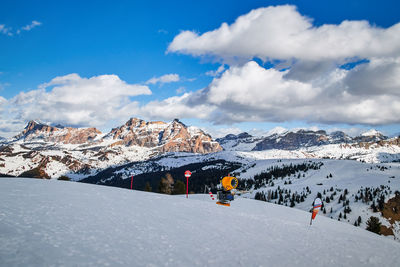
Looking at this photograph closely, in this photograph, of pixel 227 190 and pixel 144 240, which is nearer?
pixel 144 240

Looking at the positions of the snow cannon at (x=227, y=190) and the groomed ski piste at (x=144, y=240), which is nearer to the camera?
the groomed ski piste at (x=144, y=240)

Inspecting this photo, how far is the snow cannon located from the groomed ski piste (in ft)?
22.0

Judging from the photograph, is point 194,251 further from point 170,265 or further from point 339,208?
point 339,208

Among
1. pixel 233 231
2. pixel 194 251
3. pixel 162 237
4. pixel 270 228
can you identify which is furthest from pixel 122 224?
pixel 270 228

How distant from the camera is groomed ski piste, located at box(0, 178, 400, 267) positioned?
30.6 feet

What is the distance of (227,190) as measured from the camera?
2716 centimetres

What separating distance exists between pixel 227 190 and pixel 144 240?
16456 millimetres

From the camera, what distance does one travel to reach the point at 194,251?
1135 centimetres

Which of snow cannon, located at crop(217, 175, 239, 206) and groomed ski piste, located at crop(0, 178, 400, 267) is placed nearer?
groomed ski piste, located at crop(0, 178, 400, 267)

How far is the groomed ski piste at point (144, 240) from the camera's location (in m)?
9.34

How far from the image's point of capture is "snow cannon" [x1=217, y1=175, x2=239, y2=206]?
25.8m

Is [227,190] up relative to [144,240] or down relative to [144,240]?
up

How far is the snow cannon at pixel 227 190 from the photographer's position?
1017 inches

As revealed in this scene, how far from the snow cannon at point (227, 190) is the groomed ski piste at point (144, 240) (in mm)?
6696
